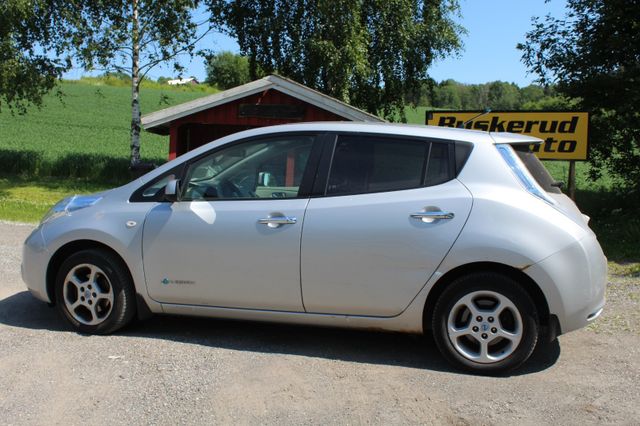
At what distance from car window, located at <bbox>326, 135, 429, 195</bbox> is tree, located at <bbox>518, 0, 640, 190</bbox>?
30.7 ft

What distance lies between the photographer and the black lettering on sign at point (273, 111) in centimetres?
1494

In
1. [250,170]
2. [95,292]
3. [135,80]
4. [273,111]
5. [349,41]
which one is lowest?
[95,292]

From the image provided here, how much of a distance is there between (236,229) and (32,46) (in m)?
17.2

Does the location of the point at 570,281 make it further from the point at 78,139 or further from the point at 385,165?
the point at 78,139

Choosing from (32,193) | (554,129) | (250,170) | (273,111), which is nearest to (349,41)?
(273,111)

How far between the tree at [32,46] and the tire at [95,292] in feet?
44.3

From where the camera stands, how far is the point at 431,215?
439 centimetres

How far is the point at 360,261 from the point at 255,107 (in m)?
11.1

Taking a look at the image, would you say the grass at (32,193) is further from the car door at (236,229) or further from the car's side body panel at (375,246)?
the car's side body panel at (375,246)

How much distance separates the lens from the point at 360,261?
4.48 meters

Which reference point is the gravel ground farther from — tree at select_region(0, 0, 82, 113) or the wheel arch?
tree at select_region(0, 0, 82, 113)

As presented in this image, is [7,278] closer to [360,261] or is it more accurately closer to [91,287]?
[91,287]

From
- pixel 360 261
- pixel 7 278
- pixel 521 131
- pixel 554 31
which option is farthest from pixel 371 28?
pixel 360 261

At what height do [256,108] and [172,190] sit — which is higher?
[256,108]
